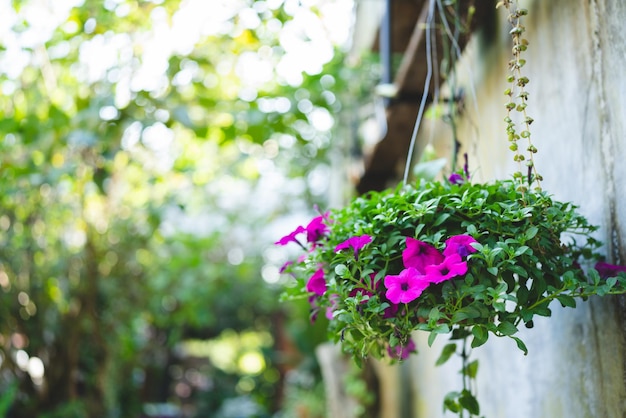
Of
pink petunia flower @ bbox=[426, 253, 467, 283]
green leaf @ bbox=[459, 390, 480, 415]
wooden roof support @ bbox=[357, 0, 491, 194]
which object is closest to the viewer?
pink petunia flower @ bbox=[426, 253, 467, 283]

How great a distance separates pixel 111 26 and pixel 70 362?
7.78 ft

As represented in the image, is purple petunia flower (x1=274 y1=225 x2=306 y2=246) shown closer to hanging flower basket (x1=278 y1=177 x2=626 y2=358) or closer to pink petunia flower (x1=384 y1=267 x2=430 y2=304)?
hanging flower basket (x1=278 y1=177 x2=626 y2=358)

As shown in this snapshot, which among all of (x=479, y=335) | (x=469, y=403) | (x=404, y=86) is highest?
(x=404, y=86)

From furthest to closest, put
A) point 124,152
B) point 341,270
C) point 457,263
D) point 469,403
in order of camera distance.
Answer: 1. point 124,152
2. point 469,403
3. point 341,270
4. point 457,263

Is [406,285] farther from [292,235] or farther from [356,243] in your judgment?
[292,235]

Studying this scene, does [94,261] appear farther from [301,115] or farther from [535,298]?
[535,298]

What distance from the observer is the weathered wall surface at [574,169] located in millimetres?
1045

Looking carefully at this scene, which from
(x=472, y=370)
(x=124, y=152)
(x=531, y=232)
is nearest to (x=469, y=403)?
(x=472, y=370)

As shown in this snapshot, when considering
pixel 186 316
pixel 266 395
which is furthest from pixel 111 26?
pixel 266 395

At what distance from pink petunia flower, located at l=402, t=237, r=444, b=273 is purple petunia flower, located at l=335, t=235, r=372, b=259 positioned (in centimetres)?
8

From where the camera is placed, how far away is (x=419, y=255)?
991mm

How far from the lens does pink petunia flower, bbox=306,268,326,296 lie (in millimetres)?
1193

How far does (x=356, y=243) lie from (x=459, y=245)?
180 millimetres

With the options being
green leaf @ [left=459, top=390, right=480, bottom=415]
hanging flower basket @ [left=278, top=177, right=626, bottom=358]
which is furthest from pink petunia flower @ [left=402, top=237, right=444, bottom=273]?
green leaf @ [left=459, top=390, right=480, bottom=415]
